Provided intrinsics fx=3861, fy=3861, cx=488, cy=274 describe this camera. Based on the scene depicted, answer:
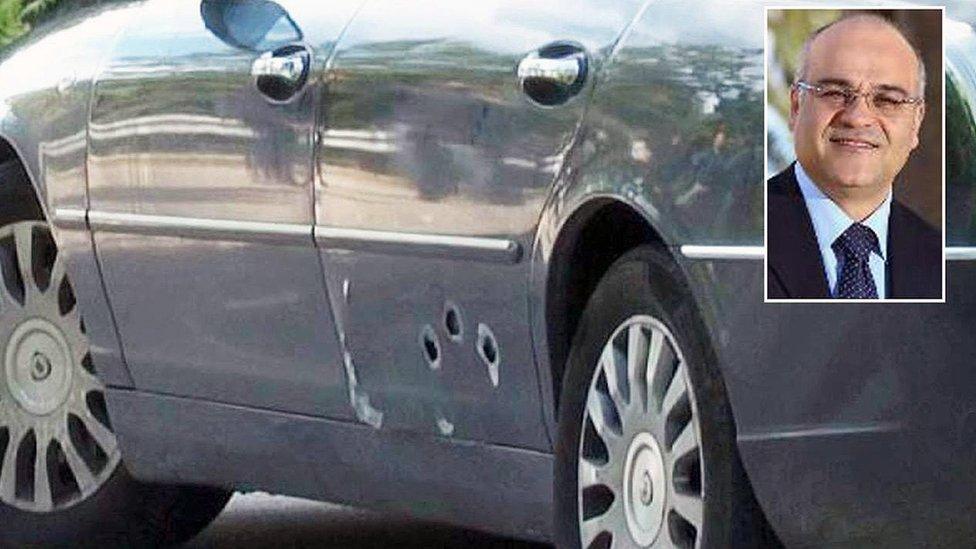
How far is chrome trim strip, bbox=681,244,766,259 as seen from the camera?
6098 millimetres

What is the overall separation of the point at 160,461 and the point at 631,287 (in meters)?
2.01

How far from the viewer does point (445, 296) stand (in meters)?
7.12

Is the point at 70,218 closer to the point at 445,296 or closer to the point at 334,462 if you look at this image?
the point at 334,462

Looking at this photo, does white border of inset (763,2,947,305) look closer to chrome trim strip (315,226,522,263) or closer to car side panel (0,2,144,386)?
chrome trim strip (315,226,522,263)

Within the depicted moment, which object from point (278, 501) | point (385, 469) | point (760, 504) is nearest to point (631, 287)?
point (760, 504)

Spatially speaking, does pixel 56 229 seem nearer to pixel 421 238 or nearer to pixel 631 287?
pixel 421 238

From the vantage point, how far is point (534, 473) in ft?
23.0

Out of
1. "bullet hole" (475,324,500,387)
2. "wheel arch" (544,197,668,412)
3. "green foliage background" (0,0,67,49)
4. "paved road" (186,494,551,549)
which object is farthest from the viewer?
"green foliage background" (0,0,67,49)

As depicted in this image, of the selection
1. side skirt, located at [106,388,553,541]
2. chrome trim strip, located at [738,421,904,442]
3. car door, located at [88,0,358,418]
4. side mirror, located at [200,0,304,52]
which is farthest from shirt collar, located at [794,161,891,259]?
side mirror, located at [200,0,304,52]

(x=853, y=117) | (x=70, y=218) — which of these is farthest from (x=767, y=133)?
(x=70, y=218)

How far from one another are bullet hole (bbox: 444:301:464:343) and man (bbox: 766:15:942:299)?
115 centimetres

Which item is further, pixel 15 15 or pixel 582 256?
pixel 15 15

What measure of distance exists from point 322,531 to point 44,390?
1.03 m

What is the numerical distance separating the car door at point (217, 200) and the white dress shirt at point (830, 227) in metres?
1.68
